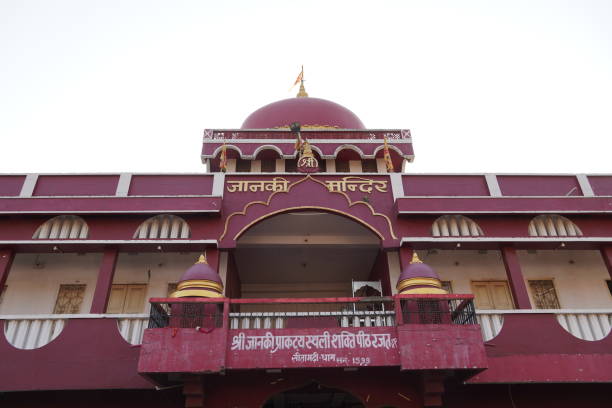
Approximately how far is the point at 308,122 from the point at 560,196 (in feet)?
30.3

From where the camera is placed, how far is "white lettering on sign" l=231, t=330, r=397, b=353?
8.26 metres

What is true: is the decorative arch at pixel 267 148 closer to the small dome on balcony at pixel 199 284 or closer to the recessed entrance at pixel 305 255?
the recessed entrance at pixel 305 255

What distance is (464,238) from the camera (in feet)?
37.1

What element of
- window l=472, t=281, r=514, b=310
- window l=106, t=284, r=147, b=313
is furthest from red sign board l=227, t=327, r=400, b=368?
window l=472, t=281, r=514, b=310

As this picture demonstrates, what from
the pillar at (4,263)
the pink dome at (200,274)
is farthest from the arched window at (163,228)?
the pillar at (4,263)

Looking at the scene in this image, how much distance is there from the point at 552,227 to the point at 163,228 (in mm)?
9537

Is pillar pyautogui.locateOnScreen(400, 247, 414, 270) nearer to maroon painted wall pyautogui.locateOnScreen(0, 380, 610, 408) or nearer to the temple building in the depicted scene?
the temple building

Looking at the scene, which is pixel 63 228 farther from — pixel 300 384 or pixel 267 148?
pixel 267 148

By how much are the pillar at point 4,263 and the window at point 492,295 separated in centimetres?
1187

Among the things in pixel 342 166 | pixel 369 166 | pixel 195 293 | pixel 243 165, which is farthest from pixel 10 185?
pixel 369 166

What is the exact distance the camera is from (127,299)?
42.9 ft

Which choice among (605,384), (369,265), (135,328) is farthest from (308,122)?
(605,384)

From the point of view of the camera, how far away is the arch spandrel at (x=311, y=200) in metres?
11.5

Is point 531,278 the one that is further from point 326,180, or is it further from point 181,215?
point 181,215
